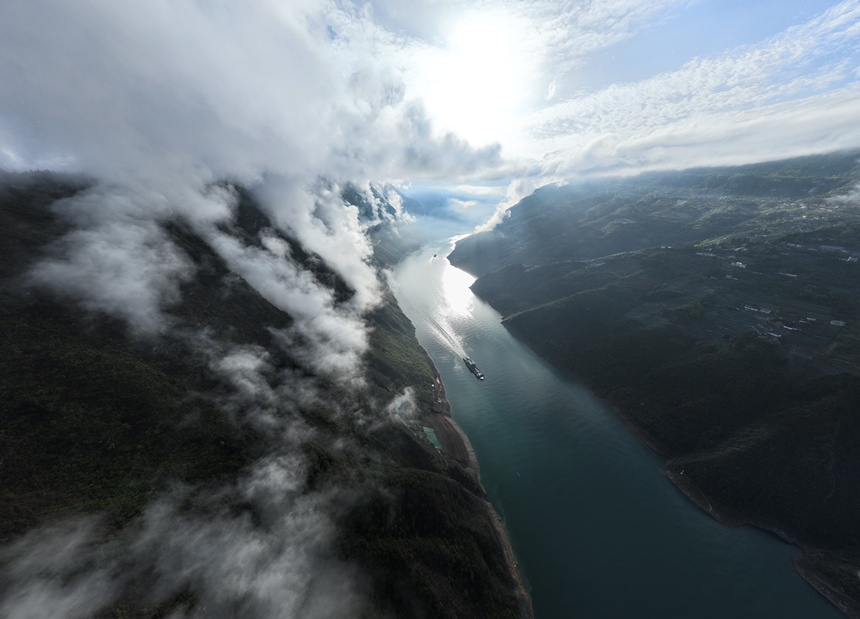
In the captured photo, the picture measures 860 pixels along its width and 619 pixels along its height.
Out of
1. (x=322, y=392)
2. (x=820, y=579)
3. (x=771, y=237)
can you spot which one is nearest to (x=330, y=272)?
(x=322, y=392)

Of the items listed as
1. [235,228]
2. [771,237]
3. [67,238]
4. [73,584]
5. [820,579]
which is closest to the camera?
[73,584]

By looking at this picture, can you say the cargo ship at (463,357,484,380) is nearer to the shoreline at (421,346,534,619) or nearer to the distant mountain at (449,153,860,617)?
the shoreline at (421,346,534,619)

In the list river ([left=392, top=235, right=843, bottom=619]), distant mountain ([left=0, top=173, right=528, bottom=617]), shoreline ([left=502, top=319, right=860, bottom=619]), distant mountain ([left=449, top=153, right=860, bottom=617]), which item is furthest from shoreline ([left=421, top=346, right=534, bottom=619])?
distant mountain ([left=449, top=153, right=860, bottom=617])

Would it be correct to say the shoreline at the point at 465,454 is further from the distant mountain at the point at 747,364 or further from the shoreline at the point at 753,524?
the distant mountain at the point at 747,364

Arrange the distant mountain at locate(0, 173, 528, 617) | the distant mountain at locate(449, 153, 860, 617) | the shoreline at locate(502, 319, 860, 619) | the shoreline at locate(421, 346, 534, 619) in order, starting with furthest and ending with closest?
the distant mountain at locate(449, 153, 860, 617) < the shoreline at locate(421, 346, 534, 619) < the shoreline at locate(502, 319, 860, 619) < the distant mountain at locate(0, 173, 528, 617)

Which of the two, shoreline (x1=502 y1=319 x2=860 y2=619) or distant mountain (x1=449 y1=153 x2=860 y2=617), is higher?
distant mountain (x1=449 y1=153 x2=860 y2=617)

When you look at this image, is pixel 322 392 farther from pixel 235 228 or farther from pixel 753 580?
pixel 753 580

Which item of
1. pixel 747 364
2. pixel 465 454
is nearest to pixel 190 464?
pixel 465 454
